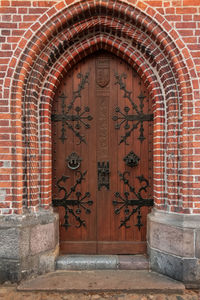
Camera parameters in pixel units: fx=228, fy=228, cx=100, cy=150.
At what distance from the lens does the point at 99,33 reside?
127 inches

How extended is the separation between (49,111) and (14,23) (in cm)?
120

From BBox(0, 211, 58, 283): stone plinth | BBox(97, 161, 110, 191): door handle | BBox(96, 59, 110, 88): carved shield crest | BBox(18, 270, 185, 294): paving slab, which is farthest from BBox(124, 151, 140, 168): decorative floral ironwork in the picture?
BBox(18, 270, 185, 294): paving slab

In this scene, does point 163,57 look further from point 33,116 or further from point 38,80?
point 33,116

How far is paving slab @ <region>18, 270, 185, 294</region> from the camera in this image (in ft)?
9.16

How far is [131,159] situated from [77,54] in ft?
5.58

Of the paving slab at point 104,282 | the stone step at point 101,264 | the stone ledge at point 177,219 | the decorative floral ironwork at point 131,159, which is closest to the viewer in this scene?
the paving slab at point 104,282

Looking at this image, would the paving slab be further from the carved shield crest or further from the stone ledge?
the carved shield crest

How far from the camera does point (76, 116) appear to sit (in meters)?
3.40

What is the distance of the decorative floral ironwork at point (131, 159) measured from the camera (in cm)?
335

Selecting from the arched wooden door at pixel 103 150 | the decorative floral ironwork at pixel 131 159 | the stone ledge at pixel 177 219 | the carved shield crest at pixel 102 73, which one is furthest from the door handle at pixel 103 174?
the carved shield crest at pixel 102 73

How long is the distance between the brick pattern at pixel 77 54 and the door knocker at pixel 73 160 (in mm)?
324

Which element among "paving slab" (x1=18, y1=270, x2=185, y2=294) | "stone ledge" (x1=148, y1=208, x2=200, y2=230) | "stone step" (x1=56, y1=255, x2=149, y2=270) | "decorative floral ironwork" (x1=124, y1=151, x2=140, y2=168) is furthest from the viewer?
"decorative floral ironwork" (x1=124, y1=151, x2=140, y2=168)

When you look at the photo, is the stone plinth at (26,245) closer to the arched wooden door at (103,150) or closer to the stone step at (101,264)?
the stone step at (101,264)

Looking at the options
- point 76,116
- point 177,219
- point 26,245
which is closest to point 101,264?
point 26,245
